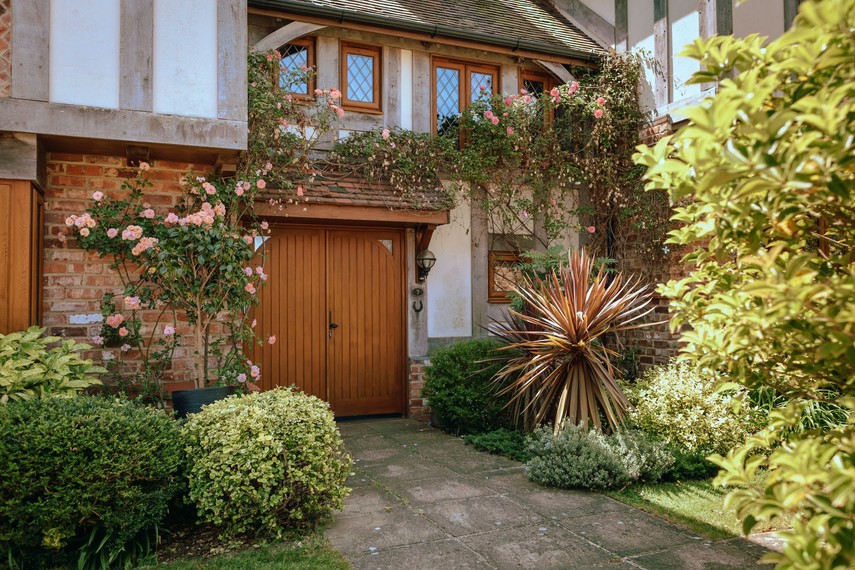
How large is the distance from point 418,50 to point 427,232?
236 centimetres

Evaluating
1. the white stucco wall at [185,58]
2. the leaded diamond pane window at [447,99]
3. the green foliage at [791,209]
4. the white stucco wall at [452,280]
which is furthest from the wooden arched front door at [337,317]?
the green foliage at [791,209]

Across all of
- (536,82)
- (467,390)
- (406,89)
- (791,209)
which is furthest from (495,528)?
(536,82)

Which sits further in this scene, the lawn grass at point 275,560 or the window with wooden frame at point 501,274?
the window with wooden frame at point 501,274

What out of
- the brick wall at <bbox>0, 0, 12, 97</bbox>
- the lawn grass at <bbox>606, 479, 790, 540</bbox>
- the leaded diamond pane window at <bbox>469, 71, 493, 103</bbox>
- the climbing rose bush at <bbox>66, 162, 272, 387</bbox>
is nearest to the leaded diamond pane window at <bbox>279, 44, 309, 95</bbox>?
the climbing rose bush at <bbox>66, 162, 272, 387</bbox>

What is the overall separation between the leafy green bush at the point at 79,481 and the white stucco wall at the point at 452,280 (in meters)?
4.77

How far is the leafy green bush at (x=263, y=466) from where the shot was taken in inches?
149

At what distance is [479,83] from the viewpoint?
8.50m

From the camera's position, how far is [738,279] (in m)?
2.32

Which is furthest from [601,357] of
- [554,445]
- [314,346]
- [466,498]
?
[314,346]

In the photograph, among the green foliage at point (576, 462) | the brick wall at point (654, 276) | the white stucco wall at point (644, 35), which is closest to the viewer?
the green foliage at point (576, 462)

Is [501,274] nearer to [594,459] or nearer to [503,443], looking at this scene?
[503,443]

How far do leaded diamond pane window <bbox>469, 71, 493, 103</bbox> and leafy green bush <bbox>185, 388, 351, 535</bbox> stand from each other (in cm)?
554

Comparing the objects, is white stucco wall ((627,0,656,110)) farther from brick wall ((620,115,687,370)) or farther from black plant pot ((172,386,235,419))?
black plant pot ((172,386,235,419))

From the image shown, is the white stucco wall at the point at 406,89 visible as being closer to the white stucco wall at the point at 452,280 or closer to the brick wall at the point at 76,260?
the white stucco wall at the point at 452,280
